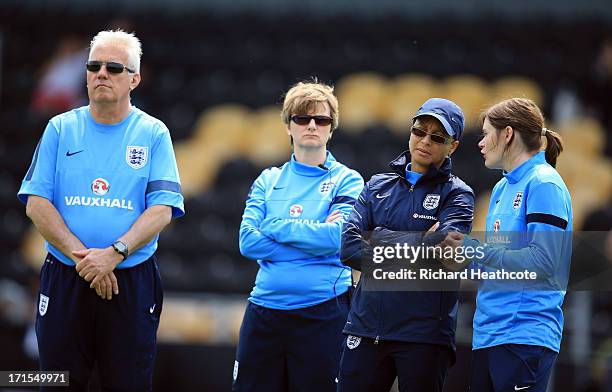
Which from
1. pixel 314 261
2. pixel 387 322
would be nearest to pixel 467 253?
pixel 387 322

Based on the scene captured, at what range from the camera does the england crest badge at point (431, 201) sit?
15.1 feet

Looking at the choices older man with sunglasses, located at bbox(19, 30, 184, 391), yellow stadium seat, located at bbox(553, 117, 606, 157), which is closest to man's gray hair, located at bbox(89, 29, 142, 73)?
older man with sunglasses, located at bbox(19, 30, 184, 391)

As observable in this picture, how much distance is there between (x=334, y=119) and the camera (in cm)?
534

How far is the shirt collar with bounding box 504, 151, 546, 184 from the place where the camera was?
4527 mm

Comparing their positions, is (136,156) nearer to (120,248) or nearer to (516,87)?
(120,248)

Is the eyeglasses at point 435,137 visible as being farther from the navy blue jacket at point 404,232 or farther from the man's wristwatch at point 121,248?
the man's wristwatch at point 121,248

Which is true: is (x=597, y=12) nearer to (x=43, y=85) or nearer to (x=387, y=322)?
(x=43, y=85)

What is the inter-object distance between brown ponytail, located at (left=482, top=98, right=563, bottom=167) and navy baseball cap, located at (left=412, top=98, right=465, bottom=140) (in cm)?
14

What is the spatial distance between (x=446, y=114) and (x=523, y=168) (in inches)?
16.0

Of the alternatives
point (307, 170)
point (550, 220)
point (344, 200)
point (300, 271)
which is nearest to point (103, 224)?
point (300, 271)

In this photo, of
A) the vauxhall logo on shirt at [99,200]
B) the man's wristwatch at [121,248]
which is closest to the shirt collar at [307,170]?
the vauxhall logo on shirt at [99,200]

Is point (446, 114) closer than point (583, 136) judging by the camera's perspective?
Yes

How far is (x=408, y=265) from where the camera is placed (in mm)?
4539

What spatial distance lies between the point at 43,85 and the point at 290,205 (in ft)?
24.3
